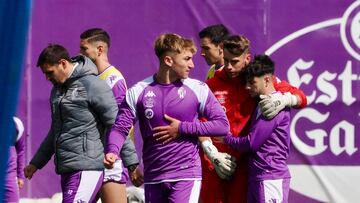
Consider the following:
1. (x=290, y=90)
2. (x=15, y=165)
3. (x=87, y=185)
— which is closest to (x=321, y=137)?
(x=290, y=90)

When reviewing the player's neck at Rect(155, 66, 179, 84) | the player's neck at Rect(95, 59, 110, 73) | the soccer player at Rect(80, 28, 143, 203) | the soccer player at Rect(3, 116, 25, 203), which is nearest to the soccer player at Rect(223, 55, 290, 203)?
the player's neck at Rect(155, 66, 179, 84)

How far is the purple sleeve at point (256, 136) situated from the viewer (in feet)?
23.6

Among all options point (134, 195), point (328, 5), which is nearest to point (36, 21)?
point (134, 195)

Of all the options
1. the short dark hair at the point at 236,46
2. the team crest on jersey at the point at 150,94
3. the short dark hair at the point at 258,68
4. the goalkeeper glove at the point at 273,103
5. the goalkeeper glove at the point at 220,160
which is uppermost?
the short dark hair at the point at 236,46

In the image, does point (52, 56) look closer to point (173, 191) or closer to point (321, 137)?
point (173, 191)

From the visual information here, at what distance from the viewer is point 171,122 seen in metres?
6.68

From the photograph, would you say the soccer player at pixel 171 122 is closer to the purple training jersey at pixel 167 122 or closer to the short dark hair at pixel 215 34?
the purple training jersey at pixel 167 122

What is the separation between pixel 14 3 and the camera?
3.22 meters

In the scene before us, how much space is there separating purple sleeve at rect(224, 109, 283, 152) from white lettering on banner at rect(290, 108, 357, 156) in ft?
8.70

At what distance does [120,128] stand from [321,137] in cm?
356

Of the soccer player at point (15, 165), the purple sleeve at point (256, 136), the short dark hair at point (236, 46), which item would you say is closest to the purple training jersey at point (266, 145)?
the purple sleeve at point (256, 136)

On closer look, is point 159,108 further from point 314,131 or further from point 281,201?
point 314,131

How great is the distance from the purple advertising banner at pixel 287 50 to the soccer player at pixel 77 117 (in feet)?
8.37

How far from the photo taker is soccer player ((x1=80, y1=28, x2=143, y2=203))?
303 inches
